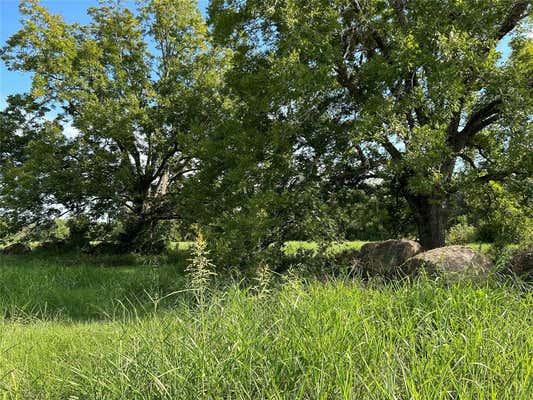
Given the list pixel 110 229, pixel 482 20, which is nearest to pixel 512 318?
pixel 482 20

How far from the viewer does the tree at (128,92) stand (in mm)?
14117

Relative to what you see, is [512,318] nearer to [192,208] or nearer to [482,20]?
[482,20]

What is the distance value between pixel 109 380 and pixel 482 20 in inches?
323

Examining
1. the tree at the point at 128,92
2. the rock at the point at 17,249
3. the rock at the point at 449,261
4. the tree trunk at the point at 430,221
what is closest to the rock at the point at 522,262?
the rock at the point at 449,261

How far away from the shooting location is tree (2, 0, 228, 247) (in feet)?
46.3

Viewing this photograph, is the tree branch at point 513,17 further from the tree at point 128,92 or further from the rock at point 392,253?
the tree at point 128,92

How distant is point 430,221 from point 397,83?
3231mm

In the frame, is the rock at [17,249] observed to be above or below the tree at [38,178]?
below

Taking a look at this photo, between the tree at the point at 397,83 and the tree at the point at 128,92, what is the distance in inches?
216

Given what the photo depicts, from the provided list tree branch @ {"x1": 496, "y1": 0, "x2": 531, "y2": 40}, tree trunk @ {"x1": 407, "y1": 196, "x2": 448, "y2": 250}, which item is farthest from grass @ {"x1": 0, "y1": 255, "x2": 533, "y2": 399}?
tree branch @ {"x1": 496, "y1": 0, "x2": 531, "y2": 40}

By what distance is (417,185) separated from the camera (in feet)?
23.4

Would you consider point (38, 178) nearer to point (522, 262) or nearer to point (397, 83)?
point (397, 83)

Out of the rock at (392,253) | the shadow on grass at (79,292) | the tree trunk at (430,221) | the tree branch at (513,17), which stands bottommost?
the shadow on grass at (79,292)

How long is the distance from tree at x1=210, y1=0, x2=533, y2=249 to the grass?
396 cm
